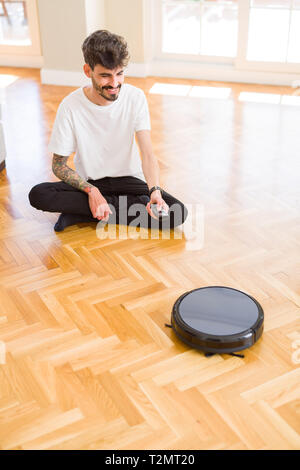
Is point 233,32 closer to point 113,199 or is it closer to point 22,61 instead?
point 22,61

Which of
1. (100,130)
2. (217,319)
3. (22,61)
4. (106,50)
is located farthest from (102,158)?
(22,61)

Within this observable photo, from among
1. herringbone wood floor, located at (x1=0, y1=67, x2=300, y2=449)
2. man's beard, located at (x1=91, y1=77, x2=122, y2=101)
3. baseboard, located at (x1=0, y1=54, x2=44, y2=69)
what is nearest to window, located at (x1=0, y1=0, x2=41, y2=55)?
baseboard, located at (x1=0, y1=54, x2=44, y2=69)

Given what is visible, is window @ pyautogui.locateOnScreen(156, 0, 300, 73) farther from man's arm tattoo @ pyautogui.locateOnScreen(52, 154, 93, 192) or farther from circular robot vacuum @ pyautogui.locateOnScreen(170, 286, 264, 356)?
circular robot vacuum @ pyautogui.locateOnScreen(170, 286, 264, 356)

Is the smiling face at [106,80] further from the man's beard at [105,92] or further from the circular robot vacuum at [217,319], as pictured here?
the circular robot vacuum at [217,319]

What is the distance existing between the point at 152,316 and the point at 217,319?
282 millimetres

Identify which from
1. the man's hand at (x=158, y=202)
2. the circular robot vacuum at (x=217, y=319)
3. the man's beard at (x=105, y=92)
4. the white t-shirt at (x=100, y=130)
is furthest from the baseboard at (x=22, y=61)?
the circular robot vacuum at (x=217, y=319)

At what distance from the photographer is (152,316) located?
2.15 m

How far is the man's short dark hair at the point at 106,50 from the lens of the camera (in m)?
2.31

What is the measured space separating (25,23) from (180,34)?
1442 mm

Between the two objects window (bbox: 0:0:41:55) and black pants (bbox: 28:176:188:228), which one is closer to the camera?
black pants (bbox: 28:176:188:228)

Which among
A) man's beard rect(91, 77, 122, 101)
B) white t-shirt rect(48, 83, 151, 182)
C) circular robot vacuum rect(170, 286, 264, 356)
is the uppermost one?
man's beard rect(91, 77, 122, 101)

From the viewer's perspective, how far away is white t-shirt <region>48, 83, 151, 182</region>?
2.57 m

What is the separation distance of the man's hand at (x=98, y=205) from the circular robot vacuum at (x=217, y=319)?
0.60 meters

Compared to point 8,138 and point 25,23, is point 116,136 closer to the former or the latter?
point 8,138
